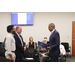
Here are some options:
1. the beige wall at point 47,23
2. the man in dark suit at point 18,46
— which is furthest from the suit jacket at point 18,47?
the beige wall at point 47,23

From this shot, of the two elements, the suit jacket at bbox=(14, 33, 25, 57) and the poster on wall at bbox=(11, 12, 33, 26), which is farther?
the poster on wall at bbox=(11, 12, 33, 26)

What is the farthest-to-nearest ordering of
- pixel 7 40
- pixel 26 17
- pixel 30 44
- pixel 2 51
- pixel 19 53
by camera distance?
pixel 26 17
pixel 30 44
pixel 2 51
pixel 19 53
pixel 7 40

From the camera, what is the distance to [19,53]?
2.22 m

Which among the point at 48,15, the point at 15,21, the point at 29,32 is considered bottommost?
the point at 29,32

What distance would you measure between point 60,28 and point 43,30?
106cm

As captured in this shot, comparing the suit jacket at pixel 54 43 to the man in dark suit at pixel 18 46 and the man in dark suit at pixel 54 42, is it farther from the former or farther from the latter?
the man in dark suit at pixel 18 46

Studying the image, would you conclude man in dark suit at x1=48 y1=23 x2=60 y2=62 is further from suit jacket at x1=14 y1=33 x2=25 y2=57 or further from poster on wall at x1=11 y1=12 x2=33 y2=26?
poster on wall at x1=11 y1=12 x2=33 y2=26

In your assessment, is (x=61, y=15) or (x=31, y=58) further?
(x=61, y=15)

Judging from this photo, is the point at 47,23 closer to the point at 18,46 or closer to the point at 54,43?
the point at 54,43

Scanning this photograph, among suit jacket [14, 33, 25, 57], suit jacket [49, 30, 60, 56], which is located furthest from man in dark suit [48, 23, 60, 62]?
suit jacket [14, 33, 25, 57]
